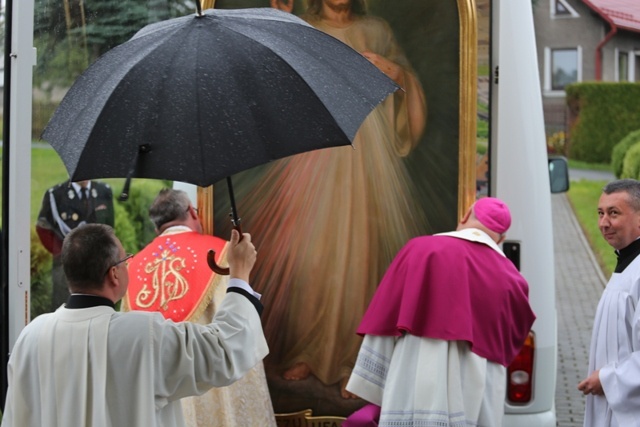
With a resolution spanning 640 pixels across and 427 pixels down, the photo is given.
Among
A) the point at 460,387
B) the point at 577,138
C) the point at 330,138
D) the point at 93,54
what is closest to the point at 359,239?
the point at 460,387

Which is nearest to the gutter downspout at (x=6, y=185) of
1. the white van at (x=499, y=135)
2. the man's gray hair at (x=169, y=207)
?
the white van at (x=499, y=135)

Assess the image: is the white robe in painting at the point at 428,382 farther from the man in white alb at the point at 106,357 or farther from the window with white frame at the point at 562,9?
the window with white frame at the point at 562,9

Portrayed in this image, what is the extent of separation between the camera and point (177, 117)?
3.30 m

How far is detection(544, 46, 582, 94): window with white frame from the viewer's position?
24.9m

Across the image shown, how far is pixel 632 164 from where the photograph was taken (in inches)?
720

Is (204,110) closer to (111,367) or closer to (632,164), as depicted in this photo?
(111,367)

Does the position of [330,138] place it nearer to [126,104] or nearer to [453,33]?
[126,104]

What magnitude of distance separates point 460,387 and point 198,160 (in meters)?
2.19

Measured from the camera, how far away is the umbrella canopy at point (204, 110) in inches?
130

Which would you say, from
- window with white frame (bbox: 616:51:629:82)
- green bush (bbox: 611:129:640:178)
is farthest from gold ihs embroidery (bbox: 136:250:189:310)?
window with white frame (bbox: 616:51:629:82)

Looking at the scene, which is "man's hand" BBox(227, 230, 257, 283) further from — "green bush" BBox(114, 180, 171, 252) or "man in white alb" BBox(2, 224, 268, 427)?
"green bush" BBox(114, 180, 171, 252)

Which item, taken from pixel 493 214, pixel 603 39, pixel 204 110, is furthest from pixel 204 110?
pixel 603 39

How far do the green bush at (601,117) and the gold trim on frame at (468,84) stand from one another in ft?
62.6

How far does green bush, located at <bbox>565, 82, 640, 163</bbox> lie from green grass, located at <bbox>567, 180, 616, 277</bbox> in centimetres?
118
